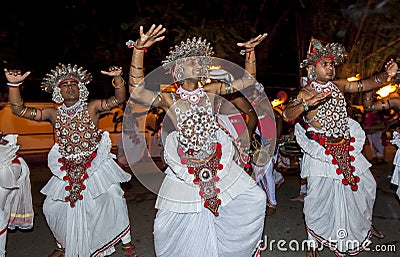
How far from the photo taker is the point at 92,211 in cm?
456

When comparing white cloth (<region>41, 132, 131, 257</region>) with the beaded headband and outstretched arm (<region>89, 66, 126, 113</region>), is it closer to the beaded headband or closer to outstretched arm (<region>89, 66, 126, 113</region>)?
outstretched arm (<region>89, 66, 126, 113</region>)

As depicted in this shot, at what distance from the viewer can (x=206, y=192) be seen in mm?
3830

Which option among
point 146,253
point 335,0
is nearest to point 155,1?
point 335,0

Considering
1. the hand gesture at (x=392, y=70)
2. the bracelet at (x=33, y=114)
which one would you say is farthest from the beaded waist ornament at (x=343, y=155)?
the bracelet at (x=33, y=114)

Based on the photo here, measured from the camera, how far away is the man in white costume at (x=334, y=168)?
4.39 m

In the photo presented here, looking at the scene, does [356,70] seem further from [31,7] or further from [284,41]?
[31,7]

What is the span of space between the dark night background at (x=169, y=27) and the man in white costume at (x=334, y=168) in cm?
556

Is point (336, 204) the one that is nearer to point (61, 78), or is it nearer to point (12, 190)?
point (61, 78)

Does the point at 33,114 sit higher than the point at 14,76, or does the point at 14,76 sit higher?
the point at 14,76

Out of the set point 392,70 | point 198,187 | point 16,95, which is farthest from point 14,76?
point 392,70

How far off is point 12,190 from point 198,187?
2053 millimetres

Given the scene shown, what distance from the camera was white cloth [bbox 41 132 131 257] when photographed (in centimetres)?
445

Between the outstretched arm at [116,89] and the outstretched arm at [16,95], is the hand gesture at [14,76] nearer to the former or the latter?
the outstretched arm at [16,95]

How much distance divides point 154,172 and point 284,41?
907 cm
